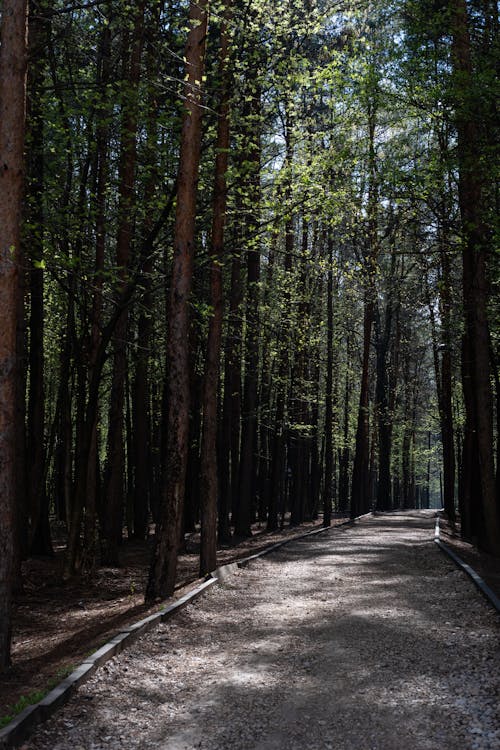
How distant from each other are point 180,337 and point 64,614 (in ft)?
14.7

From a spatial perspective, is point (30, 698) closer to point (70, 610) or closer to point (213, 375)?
point (70, 610)

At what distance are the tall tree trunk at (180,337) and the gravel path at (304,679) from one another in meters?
0.96

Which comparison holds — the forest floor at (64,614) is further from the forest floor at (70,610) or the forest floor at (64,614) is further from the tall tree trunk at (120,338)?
the tall tree trunk at (120,338)

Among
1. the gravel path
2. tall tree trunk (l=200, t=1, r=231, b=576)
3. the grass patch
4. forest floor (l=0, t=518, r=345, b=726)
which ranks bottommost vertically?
forest floor (l=0, t=518, r=345, b=726)

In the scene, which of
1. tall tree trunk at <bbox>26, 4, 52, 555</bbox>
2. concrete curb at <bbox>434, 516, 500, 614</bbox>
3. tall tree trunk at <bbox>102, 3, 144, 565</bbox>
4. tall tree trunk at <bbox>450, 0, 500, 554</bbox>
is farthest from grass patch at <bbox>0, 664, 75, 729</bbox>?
tall tree trunk at <bbox>450, 0, 500, 554</bbox>

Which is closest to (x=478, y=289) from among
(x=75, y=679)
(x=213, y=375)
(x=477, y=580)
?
(x=213, y=375)

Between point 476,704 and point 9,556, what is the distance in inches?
172

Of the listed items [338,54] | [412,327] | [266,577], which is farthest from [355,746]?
[412,327]

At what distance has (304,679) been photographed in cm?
669

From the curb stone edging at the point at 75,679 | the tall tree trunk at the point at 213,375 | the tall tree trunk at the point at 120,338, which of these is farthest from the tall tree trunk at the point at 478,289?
the curb stone edging at the point at 75,679

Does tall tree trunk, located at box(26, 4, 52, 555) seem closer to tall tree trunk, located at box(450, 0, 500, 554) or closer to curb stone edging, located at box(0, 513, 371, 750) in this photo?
curb stone edging, located at box(0, 513, 371, 750)

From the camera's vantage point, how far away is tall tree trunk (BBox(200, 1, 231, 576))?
42.2 ft

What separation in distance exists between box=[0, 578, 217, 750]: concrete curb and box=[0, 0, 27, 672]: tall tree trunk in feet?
3.57

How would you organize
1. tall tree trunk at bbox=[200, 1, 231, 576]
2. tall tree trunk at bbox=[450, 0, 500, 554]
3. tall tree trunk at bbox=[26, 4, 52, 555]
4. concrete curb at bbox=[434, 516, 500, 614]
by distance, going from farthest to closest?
tall tree trunk at bbox=[450, 0, 500, 554] → tall tree trunk at bbox=[200, 1, 231, 576] → tall tree trunk at bbox=[26, 4, 52, 555] → concrete curb at bbox=[434, 516, 500, 614]
